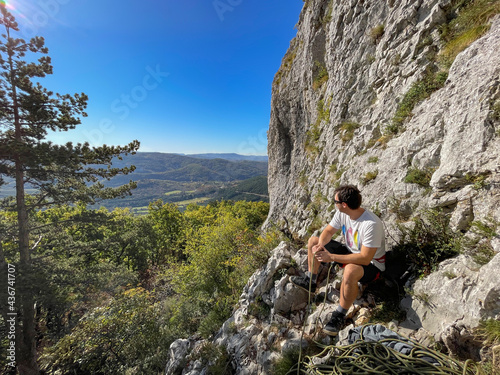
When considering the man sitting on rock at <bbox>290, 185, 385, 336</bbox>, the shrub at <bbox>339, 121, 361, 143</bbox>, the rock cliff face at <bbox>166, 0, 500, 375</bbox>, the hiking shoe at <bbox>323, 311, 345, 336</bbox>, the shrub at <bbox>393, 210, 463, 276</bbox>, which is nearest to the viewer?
the rock cliff face at <bbox>166, 0, 500, 375</bbox>

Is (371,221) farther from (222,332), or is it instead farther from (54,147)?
(54,147)

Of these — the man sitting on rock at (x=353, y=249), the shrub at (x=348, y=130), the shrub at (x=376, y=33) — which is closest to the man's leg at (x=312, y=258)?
the man sitting on rock at (x=353, y=249)

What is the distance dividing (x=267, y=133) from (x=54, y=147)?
1622 centimetres

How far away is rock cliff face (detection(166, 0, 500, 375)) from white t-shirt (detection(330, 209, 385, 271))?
0.65 m

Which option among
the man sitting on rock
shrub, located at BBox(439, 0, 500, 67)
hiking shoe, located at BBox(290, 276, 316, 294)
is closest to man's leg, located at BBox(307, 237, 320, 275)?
the man sitting on rock

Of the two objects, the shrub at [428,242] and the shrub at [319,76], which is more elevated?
the shrub at [319,76]

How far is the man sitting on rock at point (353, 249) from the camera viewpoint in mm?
3217

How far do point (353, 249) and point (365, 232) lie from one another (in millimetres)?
686

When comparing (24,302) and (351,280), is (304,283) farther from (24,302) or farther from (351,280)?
(24,302)

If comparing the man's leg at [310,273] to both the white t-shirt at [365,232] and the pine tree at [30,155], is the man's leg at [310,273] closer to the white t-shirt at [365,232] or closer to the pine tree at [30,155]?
the white t-shirt at [365,232]

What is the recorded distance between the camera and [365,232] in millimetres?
3289

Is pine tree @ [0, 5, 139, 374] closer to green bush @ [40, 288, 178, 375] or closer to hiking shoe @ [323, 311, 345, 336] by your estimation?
green bush @ [40, 288, 178, 375]

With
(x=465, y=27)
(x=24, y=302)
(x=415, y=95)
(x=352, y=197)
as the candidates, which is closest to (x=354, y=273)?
(x=352, y=197)

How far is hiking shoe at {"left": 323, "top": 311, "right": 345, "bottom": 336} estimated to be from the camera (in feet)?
11.2
